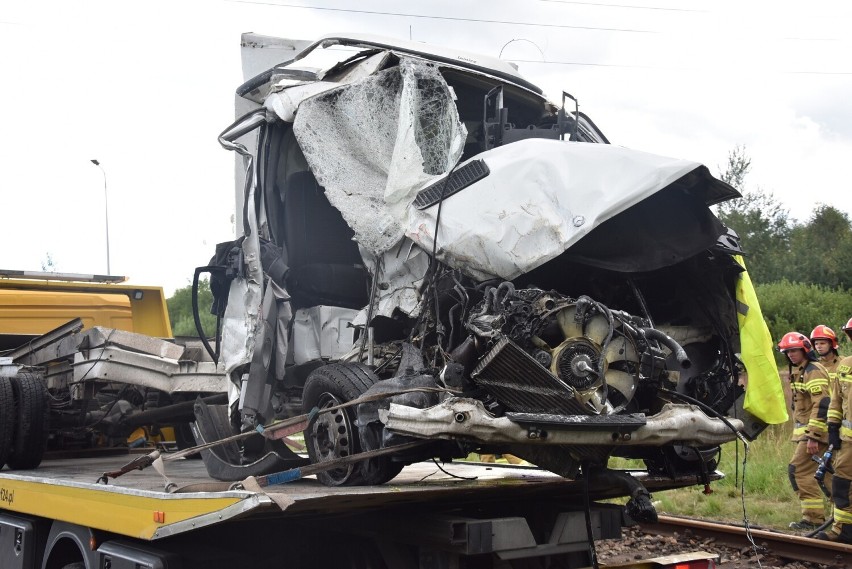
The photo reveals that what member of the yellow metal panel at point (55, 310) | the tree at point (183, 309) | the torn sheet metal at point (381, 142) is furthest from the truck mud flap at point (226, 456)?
the tree at point (183, 309)

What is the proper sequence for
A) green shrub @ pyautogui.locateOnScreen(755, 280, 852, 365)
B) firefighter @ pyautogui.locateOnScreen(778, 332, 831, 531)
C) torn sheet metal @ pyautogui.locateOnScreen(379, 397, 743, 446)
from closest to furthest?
torn sheet metal @ pyautogui.locateOnScreen(379, 397, 743, 446)
firefighter @ pyautogui.locateOnScreen(778, 332, 831, 531)
green shrub @ pyautogui.locateOnScreen(755, 280, 852, 365)

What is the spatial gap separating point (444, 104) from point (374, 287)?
108cm

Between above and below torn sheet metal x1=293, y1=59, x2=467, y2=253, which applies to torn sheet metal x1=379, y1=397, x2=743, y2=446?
below

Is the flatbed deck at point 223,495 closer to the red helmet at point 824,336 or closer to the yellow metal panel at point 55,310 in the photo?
the yellow metal panel at point 55,310

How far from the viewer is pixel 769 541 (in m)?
7.70

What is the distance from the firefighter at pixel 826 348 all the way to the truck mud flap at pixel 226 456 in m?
6.04

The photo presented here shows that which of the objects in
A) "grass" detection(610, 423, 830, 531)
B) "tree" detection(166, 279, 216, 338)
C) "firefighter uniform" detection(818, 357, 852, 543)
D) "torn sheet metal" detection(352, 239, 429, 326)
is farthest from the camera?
"tree" detection(166, 279, 216, 338)

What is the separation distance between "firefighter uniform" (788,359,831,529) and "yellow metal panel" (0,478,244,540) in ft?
20.9

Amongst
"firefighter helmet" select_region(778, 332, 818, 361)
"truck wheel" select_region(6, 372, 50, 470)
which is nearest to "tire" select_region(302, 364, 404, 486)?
"truck wheel" select_region(6, 372, 50, 470)

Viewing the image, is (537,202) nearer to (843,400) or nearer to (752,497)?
(843,400)

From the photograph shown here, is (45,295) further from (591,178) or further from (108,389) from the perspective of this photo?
(591,178)

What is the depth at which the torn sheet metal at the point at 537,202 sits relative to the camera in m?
4.43

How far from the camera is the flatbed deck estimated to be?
3986 millimetres

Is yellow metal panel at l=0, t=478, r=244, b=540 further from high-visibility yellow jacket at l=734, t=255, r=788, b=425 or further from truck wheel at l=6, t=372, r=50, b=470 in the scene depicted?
high-visibility yellow jacket at l=734, t=255, r=788, b=425
